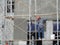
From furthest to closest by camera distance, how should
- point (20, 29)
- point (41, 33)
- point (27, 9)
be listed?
point (27, 9) → point (20, 29) → point (41, 33)

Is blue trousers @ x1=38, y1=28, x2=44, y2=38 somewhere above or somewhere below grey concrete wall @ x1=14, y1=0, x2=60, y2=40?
below

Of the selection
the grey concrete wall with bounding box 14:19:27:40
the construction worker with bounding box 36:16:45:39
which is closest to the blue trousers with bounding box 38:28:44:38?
the construction worker with bounding box 36:16:45:39

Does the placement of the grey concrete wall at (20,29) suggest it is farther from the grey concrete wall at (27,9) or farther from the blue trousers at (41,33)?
the blue trousers at (41,33)

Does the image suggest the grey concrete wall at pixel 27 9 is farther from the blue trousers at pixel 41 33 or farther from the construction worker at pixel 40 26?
the blue trousers at pixel 41 33

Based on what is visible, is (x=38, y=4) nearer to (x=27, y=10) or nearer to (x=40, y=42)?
(x=27, y=10)

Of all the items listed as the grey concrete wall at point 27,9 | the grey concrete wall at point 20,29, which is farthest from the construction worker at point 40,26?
the grey concrete wall at point 20,29

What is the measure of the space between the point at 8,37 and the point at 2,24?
26.1 inches

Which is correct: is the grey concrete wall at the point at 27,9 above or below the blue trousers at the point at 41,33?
above

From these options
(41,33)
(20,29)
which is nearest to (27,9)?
(20,29)

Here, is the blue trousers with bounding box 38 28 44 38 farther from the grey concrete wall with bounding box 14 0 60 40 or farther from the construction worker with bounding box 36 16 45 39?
the grey concrete wall with bounding box 14 0 60 40

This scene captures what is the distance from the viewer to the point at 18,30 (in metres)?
12.1

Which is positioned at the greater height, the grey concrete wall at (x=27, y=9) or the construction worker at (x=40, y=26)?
the grey concrete wall at (x=27, y=9)

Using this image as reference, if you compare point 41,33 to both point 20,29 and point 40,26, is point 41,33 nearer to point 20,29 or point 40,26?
point 40,26

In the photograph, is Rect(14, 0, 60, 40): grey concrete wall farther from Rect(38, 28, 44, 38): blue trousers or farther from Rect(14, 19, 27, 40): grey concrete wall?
Rect(38, 28, 44, 38): blue trousers
